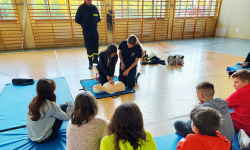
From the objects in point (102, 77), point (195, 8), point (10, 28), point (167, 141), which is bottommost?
point (167, 141)

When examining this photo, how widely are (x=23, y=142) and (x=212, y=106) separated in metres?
1.83

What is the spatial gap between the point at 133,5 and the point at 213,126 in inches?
305

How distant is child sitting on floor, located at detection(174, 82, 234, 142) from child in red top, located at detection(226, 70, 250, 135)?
11.1 inches

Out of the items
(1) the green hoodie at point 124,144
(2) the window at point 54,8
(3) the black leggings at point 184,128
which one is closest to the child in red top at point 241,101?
(3) the black leggings at point 184,128

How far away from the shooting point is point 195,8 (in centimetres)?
981

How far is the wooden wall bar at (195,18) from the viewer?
9.41 metres

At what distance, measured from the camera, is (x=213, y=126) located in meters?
1.01

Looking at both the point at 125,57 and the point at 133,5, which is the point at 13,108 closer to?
the point at 125,57

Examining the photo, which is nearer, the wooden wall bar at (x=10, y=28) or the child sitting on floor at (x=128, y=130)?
the child sitting on floor at (x=128, y=130)

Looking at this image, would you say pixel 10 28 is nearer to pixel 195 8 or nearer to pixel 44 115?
pixel 44 115

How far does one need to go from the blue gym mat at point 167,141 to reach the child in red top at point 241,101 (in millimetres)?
619

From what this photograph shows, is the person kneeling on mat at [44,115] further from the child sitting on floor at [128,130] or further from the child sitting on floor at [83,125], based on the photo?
the child sitting on floor at [128,130]

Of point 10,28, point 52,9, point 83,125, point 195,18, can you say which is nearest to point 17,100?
point 83,125

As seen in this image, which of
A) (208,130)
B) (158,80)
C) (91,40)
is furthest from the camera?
(91,40)
